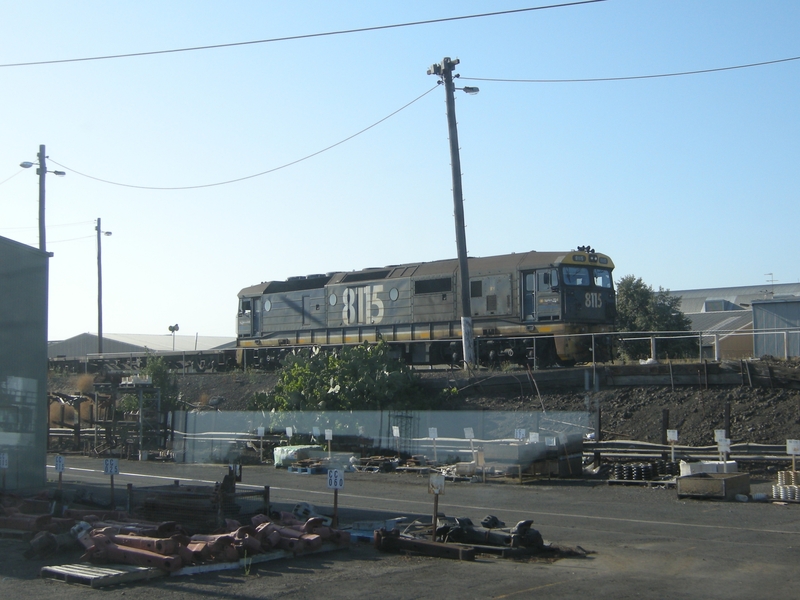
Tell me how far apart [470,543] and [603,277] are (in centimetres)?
1824

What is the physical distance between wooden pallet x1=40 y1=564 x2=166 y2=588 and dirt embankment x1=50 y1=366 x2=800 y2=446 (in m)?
15.3

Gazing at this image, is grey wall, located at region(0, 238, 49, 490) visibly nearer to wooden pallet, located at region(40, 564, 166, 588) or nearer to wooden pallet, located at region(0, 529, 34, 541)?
wooden pallet, located at region(0, 529, 34, 541)

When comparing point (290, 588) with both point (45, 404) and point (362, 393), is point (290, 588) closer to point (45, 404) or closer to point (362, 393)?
point (45, 404)

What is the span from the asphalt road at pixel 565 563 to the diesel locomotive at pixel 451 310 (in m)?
9.88

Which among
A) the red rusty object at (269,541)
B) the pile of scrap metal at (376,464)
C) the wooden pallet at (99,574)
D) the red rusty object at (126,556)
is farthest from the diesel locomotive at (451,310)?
the wooden pallet at (99,574)

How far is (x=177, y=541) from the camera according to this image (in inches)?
396

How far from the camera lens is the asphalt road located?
880 cm

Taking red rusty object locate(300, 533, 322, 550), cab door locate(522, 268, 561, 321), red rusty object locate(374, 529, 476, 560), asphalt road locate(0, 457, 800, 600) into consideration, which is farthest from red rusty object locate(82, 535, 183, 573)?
cab door locate(522, 268, 561, 321)

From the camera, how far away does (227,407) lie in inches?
1233

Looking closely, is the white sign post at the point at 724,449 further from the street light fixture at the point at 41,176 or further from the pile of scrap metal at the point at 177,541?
the street light fixture at the point at 41,176

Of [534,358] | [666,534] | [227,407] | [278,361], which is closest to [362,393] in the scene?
[534,358]

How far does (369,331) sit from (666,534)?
2003 centimetres

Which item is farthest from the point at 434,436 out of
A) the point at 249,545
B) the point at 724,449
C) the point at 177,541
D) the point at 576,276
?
the point at 177,541

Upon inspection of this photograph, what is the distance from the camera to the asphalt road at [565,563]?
8797mm
